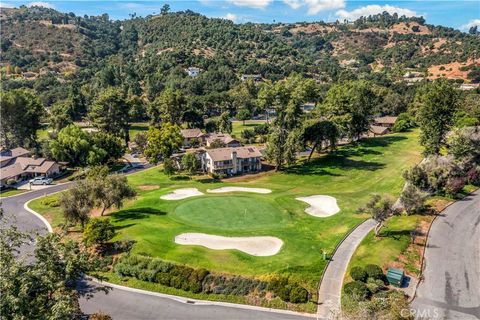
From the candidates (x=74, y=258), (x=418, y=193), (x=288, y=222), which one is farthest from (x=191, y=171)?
(x=74, y=258)

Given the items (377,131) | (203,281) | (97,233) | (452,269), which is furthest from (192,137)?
(452,269)

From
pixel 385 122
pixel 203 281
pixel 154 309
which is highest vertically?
pixel 385 122

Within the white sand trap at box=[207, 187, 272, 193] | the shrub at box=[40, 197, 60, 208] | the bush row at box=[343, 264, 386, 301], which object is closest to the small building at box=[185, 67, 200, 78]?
the white sand trap at box=[207, 187, 272, 193]

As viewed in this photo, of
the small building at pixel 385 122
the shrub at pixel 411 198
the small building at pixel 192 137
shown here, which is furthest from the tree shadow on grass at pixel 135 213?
the small building at pixel 385 122

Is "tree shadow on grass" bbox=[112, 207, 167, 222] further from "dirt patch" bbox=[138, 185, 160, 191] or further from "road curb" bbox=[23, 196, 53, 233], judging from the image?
"dirt patch" bbox=[138, 185, 160, 191]

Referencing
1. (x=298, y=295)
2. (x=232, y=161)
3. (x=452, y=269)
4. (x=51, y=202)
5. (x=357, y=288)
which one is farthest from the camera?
(x=232, y=161)

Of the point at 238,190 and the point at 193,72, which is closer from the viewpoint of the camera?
the point at 238,190

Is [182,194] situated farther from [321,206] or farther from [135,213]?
[321,206]
